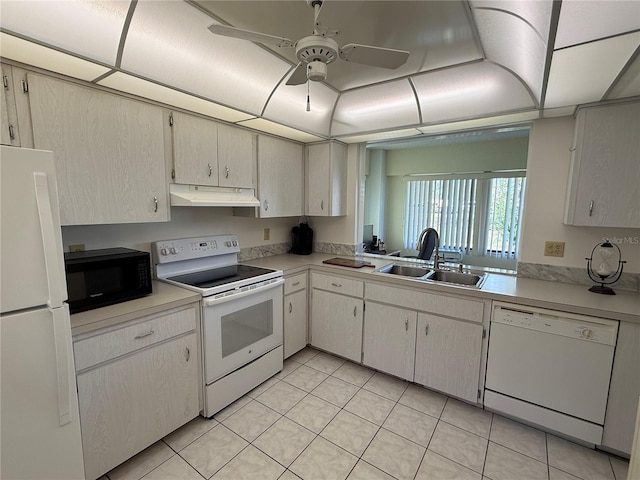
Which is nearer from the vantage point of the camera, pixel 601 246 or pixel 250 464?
pixel 250 464

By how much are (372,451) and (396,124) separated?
2.40 metres

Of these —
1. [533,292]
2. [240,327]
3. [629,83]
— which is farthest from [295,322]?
[629,83]

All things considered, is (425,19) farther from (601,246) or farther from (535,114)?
(601,246)

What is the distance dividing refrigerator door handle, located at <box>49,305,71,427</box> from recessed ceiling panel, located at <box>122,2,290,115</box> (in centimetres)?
122

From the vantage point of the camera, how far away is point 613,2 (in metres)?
1.03

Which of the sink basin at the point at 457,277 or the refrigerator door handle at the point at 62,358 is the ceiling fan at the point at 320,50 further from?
the sink basin at the point at 457,277

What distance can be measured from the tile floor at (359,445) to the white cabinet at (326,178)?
174 cm

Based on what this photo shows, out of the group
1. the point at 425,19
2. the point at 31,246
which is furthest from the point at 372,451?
the point at 425,19

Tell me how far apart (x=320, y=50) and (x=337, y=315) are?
6.99ft

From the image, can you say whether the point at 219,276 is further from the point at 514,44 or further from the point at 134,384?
the point at 514,44

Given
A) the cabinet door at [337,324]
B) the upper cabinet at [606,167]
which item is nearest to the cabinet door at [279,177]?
the cabinet door at [337,324]

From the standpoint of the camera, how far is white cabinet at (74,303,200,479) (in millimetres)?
1474

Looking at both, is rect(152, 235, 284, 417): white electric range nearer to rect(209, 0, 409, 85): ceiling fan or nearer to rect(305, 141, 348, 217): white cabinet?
rect(305, 141, 348, 217): white cabinet

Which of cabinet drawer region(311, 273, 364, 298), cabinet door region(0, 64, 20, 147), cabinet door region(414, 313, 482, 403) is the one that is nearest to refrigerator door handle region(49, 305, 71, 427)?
cabinet door region(0, 64, 20, 147)
